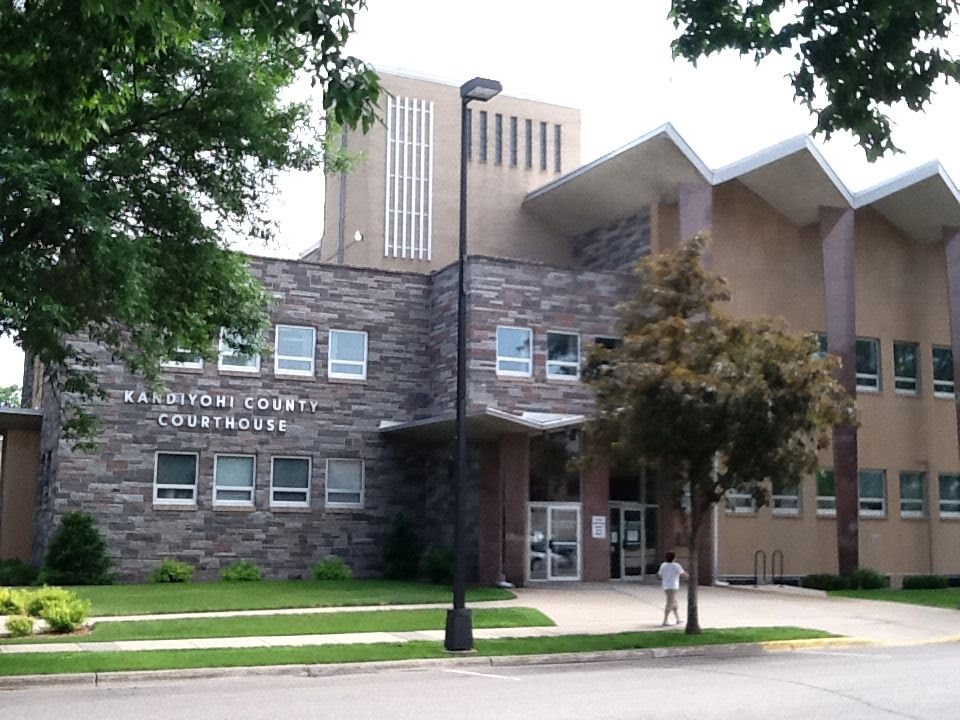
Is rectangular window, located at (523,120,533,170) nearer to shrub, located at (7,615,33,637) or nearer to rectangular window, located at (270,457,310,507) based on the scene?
rectangular window, located at (270,457,310,507)

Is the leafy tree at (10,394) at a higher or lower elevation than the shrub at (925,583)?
higher

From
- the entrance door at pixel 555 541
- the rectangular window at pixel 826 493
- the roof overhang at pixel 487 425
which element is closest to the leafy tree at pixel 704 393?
the roof overhang at pixel 487 425

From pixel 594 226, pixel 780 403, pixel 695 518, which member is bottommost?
pixel 695 518

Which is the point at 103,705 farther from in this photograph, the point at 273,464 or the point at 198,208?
the point at 273,464

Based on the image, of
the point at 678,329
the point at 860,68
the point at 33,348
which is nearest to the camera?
the point at 860,68

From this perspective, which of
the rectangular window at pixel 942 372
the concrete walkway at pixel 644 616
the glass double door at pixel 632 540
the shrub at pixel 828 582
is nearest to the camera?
the concrete walkway at pixel 644 616

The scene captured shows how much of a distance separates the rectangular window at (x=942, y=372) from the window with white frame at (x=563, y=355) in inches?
Result: 490

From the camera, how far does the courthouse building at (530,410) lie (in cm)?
3014

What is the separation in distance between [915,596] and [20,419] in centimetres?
2515

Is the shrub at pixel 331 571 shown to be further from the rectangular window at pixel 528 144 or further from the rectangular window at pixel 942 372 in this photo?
the rectangular window at pixel 942 372

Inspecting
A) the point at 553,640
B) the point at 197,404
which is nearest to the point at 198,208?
the point at 553,640

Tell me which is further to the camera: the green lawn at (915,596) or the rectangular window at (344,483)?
the rectangular window at (344,483)

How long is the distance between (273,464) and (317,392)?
2.34 m

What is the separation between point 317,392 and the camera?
3222 centimetres
